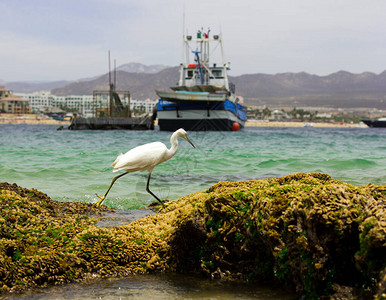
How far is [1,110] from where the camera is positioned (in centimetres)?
18450

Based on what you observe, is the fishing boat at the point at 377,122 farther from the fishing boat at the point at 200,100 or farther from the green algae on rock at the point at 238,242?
the green algae on rock at the point at 238,242

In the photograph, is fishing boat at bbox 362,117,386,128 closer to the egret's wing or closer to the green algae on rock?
the egret's wing

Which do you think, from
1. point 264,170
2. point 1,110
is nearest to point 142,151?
point 264,170

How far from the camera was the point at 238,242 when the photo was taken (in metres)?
3.02

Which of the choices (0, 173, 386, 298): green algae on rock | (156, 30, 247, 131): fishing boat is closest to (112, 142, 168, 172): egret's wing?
(0, 173, 386, 298): green algae on rock

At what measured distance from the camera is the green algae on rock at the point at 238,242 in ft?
7.55

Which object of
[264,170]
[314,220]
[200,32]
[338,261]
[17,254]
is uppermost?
[200,32]

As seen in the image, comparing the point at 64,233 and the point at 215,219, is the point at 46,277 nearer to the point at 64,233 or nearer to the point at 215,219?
the point at 64,233

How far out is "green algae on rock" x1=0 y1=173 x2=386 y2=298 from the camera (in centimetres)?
230

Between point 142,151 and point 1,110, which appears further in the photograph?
point 1,110

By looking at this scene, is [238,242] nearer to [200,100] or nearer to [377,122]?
[200,100]

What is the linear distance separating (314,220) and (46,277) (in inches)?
75.4

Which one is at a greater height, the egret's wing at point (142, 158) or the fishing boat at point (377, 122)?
the egret's wing at point (142, 158)

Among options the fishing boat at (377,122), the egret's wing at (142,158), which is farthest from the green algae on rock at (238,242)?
the fishing boat at (377,122)
